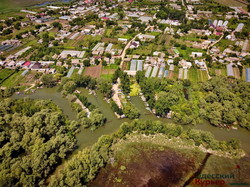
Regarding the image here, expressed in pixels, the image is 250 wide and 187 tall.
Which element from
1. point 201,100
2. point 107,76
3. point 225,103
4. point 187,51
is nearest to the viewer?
point 225,103

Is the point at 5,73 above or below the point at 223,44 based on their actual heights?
below

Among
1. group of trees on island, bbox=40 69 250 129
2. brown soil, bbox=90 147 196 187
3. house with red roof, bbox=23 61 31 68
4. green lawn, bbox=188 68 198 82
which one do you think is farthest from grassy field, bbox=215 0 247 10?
brown soil, bbox=90 147 196 187

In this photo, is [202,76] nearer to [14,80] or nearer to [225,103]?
[225,103]

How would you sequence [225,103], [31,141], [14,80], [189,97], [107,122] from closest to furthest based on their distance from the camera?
[31,141], [107,122], [225,103], [189,97], [14,80]

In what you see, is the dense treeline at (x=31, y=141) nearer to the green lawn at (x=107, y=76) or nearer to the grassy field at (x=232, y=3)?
the green lawn at (x=107, y=76)

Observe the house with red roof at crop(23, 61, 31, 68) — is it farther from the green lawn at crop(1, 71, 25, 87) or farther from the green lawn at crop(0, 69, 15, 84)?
the green lawn at crop(0, 69, 15, 84)

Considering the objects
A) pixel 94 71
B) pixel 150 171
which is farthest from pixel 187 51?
pixel 150 171

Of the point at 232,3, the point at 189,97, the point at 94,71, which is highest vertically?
the point at 232,3

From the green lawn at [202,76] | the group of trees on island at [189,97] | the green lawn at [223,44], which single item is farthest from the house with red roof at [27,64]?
the green lawn at [223,44]
